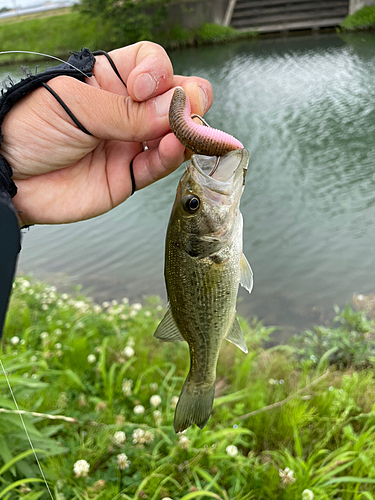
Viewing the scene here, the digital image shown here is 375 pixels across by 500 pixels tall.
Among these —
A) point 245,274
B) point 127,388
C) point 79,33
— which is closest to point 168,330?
point 245,274

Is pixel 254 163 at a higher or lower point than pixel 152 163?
lower

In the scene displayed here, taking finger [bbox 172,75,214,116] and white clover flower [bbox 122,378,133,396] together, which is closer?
finger [bbox 172,75,214,116]

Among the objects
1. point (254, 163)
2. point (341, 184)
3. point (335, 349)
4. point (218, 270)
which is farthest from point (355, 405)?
point (254, 163)

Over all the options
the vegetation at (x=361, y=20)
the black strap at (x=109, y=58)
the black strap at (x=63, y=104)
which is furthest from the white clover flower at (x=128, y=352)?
the vegetation at (x=361, y=20)

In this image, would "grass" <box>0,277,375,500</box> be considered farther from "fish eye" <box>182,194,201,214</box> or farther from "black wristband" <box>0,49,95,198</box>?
"fish eye" <box>182,194,201,214</box>

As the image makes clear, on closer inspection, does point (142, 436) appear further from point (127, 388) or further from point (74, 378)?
point (74, 378)

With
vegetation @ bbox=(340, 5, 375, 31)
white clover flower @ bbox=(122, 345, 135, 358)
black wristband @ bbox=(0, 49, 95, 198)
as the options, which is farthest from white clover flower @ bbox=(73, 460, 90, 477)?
vegetation @ bbox=(340, 5, 375, 31)

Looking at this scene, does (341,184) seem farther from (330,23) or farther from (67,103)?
(330,23)
